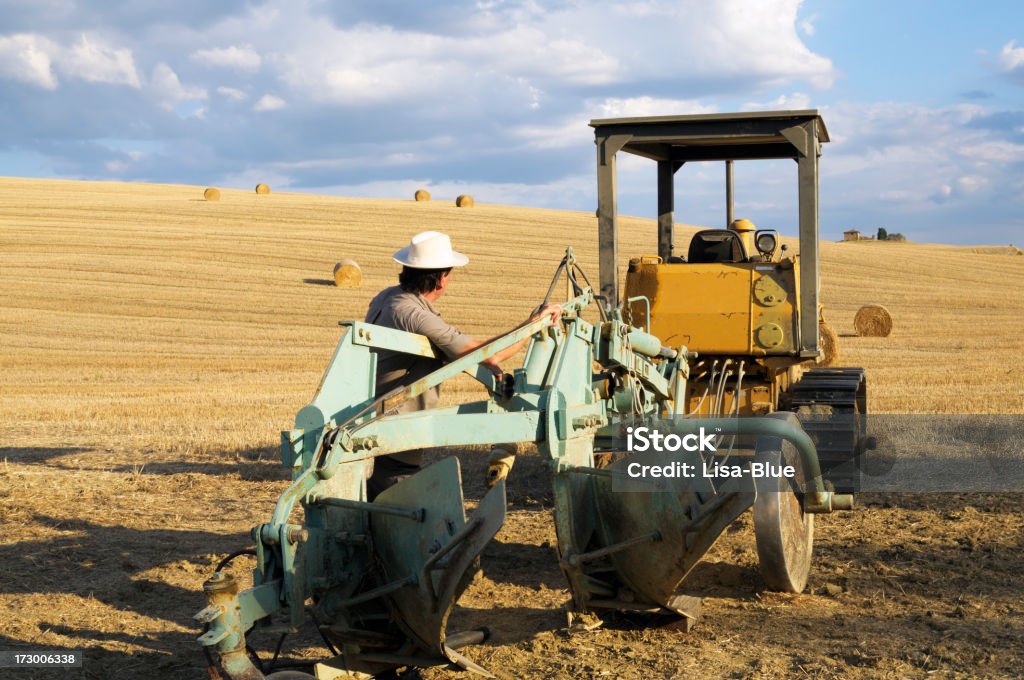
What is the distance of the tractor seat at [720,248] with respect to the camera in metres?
8.56

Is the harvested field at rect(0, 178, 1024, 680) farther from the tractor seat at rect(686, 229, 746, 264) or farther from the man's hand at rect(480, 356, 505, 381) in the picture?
the tractor seat at rect(686, 229, 746, 264)

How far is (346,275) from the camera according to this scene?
2767 cm

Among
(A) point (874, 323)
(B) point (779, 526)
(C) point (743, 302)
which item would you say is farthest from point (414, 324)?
(A) point (874, 323)

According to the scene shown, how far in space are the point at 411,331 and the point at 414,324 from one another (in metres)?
0.04

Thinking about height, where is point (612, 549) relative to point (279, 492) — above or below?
above

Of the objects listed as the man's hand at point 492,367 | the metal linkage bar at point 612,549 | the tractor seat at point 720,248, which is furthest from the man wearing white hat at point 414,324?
the tractor seat at point 720,248

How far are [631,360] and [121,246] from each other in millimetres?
28192

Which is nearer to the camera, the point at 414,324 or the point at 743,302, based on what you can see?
the point at 414,324

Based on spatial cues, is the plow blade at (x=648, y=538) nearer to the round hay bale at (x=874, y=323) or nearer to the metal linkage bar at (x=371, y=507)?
the metal linkage bar at (x=371, y=507)

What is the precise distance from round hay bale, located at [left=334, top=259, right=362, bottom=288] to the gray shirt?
2194cm

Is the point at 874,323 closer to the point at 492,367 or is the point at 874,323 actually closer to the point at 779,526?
the point at 779,526

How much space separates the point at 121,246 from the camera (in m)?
31.6

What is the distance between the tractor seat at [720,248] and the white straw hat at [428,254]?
3.22 m

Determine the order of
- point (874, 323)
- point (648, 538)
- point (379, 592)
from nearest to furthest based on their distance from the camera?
point (379, 592), point (648, 538), point (874, 323)
